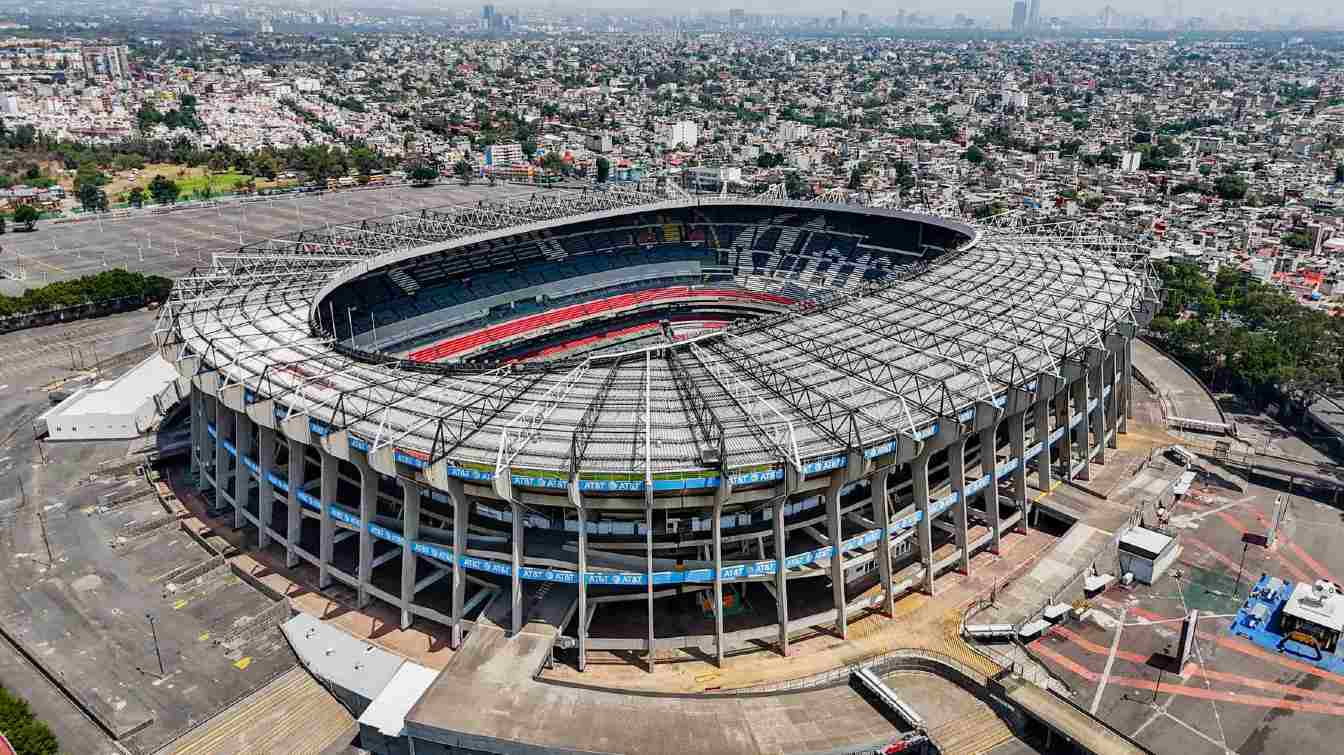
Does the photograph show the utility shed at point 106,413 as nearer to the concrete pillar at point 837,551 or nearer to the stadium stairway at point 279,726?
the stadium stairway at point 279,726

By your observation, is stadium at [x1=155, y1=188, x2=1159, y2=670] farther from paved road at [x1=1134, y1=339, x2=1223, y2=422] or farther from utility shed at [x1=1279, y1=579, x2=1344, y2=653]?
utility shed at [x1=1279, y1=579, x2=1344, y2=653]

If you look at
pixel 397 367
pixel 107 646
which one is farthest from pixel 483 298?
pixel 107 646

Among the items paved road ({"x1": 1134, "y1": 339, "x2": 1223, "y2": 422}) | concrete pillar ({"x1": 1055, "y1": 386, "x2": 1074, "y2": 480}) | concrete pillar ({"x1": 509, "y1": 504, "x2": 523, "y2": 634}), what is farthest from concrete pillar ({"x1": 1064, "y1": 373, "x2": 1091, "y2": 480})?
concrete pillar ({"x1": 509, "y1": 504, "x2": 523, "y2": 634})

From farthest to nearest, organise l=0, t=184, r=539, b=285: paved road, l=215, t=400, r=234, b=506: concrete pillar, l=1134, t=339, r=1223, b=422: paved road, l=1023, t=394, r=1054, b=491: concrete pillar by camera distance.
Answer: l=0, t=184, r=539, b=285: paved road < l=1134, t=339, r=1223, b=422: paved road < l=1023, t=394, r=1054, b=491: concrete pillar < l=215, t=400, r=234, b=506: concrete pillar

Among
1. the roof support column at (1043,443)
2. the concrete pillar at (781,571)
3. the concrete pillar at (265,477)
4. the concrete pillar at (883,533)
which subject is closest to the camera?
the concrete pillar at (781,571)

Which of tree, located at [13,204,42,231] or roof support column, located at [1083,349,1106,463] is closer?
roof support column, located at [1083,349,1106,463]

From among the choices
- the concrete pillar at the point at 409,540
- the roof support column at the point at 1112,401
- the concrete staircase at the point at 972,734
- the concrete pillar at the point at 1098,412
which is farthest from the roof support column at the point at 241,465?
the roof support column at the point at 1112,401

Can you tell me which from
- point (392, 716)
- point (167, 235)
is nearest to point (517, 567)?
point (392, 716)

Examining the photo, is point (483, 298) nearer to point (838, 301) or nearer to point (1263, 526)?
point (838, 301)
